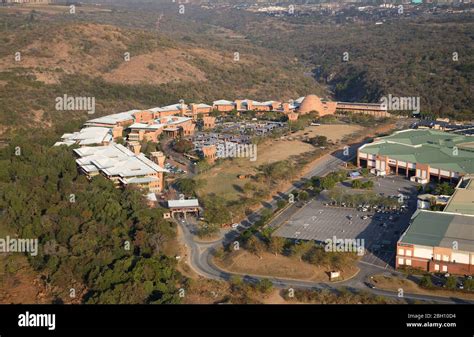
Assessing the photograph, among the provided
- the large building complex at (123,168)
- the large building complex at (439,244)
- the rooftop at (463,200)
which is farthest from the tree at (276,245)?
the large building complex at (123,168)

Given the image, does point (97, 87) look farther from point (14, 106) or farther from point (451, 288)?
point (451, 288)

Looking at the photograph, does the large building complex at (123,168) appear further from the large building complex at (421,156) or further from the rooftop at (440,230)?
the rooftop at (440,230)

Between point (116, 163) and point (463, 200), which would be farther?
point (116, 163)

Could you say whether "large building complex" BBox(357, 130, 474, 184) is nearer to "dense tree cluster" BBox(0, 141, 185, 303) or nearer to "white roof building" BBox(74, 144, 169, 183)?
"white roof building" BBox(74, 144, 169, 183)

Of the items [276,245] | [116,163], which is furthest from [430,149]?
[116,163]

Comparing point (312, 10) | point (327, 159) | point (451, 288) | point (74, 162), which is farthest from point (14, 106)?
point (312, 10)

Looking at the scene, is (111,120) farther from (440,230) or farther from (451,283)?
(451,283)
